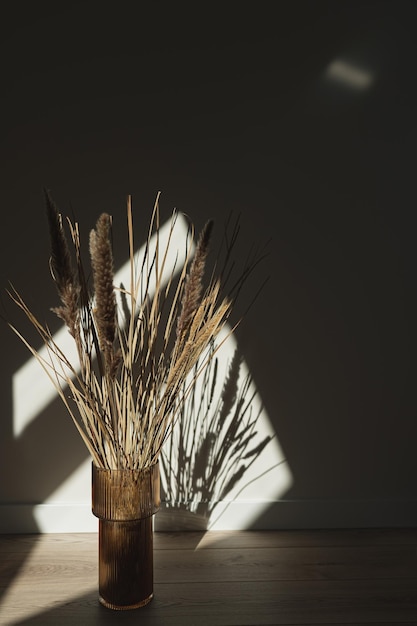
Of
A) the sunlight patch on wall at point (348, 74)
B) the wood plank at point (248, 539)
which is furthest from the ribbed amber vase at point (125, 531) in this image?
the sunlight patch on wall at point (348, 74)

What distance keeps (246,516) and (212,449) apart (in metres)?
0.25

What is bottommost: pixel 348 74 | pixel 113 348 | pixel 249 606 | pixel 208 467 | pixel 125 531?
pixel 249 606

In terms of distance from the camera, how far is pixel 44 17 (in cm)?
186

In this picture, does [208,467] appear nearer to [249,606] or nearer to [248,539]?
[248,539]

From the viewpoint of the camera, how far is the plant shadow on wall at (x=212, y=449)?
6.35 ft

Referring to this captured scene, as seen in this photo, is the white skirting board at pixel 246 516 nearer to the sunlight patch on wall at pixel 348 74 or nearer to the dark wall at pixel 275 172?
the dark wall at pixel 275 172

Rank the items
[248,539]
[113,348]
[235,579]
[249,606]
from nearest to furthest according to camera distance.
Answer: [113,348] < [249,606] < [235,579] < [248,539]

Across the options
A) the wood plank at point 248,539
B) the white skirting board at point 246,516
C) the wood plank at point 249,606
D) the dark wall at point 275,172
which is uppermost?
the dark wall at point 275,172

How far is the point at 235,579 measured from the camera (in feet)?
5.31

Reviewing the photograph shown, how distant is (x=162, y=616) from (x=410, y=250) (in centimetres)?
138

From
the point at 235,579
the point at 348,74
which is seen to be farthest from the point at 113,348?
the point at 348,74

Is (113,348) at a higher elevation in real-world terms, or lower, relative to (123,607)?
higher

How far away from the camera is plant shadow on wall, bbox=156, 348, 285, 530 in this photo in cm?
194

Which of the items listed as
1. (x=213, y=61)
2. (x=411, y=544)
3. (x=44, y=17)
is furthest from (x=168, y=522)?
(x=44, y=17)
